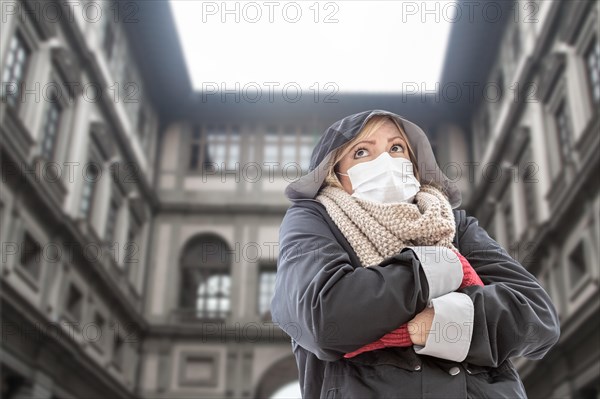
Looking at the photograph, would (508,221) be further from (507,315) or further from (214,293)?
(507,315)

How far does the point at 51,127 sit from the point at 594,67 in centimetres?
1038

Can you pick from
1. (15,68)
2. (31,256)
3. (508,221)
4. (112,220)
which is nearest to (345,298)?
(15,68)

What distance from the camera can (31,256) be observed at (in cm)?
1434

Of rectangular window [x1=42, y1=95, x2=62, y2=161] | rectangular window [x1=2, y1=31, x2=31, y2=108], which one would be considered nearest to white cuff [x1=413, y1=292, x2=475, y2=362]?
rectangular window [x1=2, y1=31, x2=31, y2=108]

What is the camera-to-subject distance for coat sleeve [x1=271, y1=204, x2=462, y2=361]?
5.06 ft

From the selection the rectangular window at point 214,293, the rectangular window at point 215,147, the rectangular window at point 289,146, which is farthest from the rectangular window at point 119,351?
the rectangular window at point 289,146

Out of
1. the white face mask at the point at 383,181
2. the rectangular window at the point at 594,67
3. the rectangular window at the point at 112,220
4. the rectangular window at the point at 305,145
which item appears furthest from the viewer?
the rectangular window at the point at 305,145

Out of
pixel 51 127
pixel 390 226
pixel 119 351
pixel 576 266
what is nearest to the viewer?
pixel 390 226

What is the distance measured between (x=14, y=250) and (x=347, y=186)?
12120 mm

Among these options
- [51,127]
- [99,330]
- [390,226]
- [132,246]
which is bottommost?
[390,226]

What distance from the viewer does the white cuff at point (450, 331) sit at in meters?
1.55

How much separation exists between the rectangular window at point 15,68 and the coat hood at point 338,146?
11.5m

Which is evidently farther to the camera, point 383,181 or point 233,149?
point 233,149

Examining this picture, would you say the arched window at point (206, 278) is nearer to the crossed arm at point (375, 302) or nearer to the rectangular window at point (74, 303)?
the rectangular window at point (74, 303)
